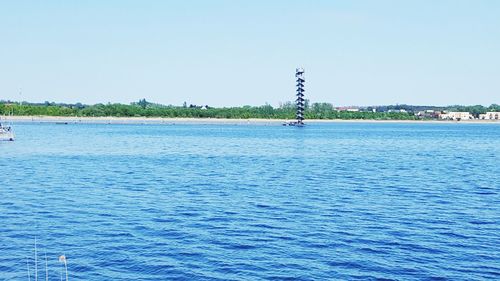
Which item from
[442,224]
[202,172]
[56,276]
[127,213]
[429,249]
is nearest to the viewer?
[56,276]

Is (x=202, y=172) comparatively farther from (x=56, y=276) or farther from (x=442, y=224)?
(x=56, y=276)

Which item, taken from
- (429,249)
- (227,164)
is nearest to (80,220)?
(429,249)

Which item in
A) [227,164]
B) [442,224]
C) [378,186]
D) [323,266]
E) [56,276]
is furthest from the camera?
[227,164]

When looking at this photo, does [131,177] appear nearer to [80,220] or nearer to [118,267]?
[80,220]

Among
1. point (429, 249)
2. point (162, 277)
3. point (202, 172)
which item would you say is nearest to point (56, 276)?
point (162, 277)

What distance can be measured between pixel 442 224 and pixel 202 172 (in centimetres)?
3420

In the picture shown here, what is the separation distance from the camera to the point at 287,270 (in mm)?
24750

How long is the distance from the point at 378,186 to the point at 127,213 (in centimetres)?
2460

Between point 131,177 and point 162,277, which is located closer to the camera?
point 162,277

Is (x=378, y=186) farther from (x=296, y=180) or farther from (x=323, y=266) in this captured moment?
(x=323, y=266)

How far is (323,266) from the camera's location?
2541 cm

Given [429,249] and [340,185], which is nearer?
[429,249]

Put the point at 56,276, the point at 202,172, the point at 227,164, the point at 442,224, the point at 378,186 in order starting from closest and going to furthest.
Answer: the point at 56,276
the point at 442,224
the point at 378,186
the point at 202,172
the point at 227,164

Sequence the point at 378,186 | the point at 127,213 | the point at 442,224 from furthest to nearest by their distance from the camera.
→ 1. the point at 378,186
2. the point at 127,213
3. the point at 442,224
